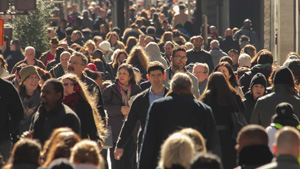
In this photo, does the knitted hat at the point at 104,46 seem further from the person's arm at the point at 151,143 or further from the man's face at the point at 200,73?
the person's arm at the point at 151,143

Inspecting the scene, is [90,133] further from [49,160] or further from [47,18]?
[47,18]

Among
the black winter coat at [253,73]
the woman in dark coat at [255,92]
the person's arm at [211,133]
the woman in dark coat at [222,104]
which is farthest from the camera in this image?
the black winter coat at [253,73]

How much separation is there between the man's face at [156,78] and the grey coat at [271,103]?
1.44 metres

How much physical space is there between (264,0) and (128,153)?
17750 millimetres

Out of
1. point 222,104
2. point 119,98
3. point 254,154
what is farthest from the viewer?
point 119,98

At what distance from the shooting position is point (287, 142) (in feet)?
21.3

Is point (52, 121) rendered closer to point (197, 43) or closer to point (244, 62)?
point (244, 62)

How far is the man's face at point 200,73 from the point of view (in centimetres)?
1433

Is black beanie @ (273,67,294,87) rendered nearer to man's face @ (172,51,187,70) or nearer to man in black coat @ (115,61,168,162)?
man in black coat @ (115,61,168,162)

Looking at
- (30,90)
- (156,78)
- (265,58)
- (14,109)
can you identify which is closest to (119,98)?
(30,90)

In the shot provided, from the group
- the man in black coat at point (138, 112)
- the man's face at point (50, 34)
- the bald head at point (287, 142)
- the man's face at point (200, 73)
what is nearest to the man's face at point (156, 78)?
the man in black coat at point (138, 112)

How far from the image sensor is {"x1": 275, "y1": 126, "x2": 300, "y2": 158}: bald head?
645cm

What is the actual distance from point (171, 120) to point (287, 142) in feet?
8.21

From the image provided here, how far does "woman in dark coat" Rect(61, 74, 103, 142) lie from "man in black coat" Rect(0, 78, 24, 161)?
0.56 m
